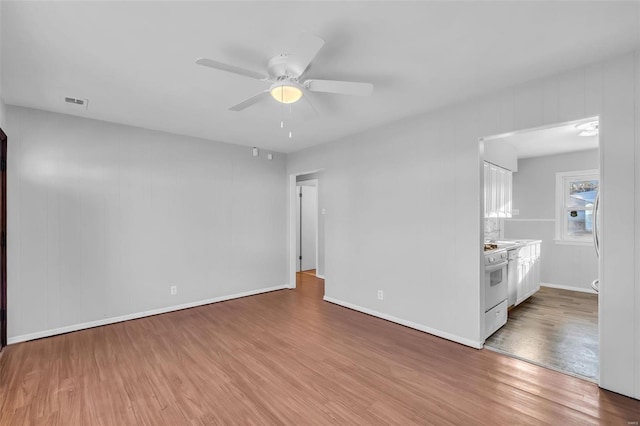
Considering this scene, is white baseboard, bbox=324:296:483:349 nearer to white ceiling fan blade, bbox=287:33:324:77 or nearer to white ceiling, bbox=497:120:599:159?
white ceiling, bbox=497:120:599:159

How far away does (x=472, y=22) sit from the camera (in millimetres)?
1854

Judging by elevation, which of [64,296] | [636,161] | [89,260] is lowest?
[64,296]

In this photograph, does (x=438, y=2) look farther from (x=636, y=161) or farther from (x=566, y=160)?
(x=566, y=160)

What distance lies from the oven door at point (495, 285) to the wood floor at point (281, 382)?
2.03ft

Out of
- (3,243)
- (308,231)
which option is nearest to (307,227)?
(308,231)

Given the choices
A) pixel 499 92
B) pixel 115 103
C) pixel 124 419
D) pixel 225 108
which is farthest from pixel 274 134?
pixel 124 419

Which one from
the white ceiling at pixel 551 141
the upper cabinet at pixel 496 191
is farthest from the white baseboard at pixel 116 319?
the white ceiling at pixel 551 141

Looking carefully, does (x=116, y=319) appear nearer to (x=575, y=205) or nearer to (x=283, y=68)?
(x=283, y=68)

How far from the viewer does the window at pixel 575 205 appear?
529cm

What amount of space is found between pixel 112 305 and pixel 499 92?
202 inches

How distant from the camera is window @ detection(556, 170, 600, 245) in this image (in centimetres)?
529

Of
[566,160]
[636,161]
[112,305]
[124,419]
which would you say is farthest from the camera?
[566,160]

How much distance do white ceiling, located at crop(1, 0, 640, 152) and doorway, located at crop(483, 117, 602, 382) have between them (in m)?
1.46

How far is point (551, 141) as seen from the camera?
463cm
